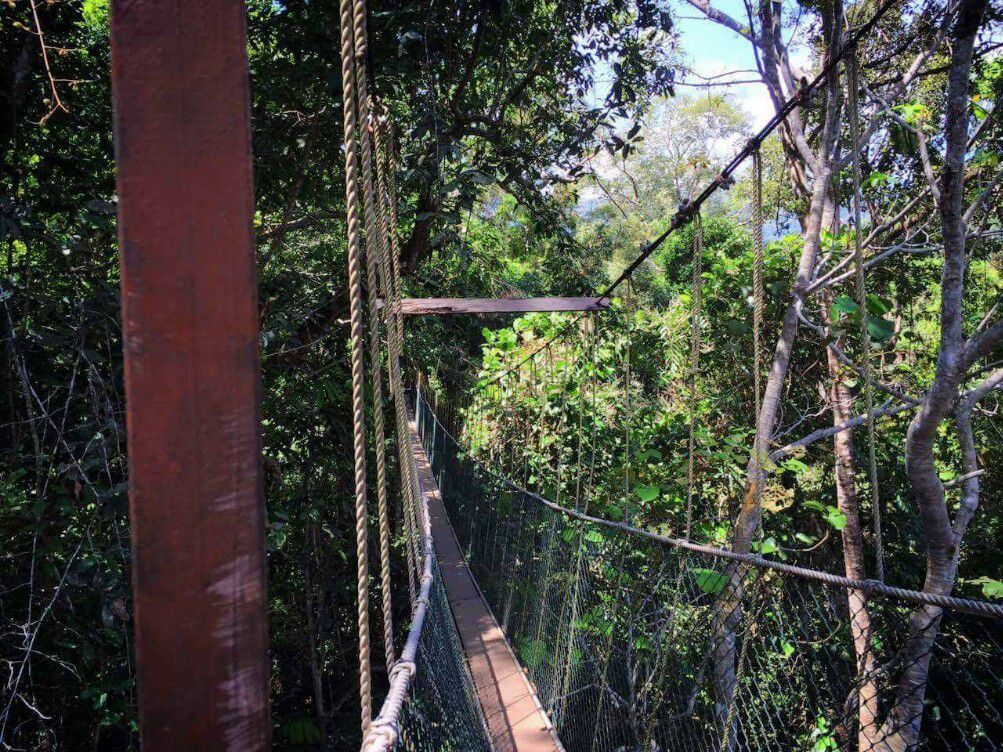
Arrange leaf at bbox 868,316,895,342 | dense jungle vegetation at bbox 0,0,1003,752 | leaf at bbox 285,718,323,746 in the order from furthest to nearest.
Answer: leaf at bbox 285,718,323,746
leaf at bbox 868,316,895,342
dense jungle vegetation at bbox 0,0,1003,752

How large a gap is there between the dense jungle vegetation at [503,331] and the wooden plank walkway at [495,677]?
0.78 metres

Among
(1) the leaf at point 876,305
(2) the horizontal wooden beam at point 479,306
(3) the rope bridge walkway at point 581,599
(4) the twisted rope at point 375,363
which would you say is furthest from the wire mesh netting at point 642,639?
(1) the leaf at point 876,305

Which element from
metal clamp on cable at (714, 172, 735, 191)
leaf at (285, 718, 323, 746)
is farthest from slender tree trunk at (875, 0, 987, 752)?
Result: leaf at (285, 718, 323, 746)

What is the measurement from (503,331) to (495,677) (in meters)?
2.44

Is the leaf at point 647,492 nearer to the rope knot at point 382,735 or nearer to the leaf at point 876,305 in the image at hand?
the leaf at point 876,305

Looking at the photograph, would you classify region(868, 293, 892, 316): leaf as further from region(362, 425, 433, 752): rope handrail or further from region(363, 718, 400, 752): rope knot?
region(363, 718, 400, 752): rope knot

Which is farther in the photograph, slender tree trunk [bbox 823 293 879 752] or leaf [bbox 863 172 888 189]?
slender tree trunk [bbox 823 293 879 752]

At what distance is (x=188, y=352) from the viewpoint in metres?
0.54

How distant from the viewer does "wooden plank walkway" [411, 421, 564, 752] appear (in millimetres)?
2057

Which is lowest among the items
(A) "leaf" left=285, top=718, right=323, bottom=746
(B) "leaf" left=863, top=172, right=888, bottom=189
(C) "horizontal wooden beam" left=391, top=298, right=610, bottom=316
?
(A) "leaf" left=285, top=718, right=323, bottom=746

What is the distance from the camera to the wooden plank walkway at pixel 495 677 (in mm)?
2057

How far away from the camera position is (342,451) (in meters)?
3.59

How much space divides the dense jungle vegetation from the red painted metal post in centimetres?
127

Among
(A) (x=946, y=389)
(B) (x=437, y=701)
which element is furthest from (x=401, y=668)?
(A) (x=946, y=389)
